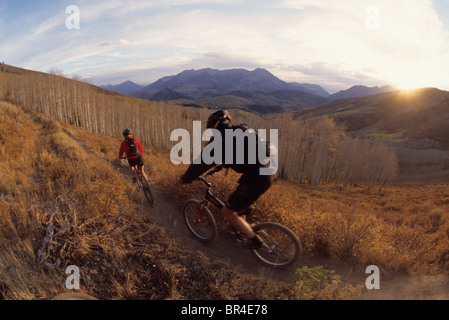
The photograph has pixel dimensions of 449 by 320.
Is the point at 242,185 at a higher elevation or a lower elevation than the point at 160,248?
higher

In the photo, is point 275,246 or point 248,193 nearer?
point 248,193

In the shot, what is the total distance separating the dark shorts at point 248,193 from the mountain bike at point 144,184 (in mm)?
3939

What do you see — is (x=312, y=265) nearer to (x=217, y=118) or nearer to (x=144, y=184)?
(x=217, y=118)

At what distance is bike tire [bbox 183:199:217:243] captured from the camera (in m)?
4.72

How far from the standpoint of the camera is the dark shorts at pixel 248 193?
3.50 meters

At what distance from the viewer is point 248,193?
3.59 meters

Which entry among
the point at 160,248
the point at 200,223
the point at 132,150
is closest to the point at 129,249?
the point at 160,248

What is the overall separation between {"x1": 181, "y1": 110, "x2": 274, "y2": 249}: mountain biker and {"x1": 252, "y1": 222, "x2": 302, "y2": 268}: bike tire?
9.2 inches

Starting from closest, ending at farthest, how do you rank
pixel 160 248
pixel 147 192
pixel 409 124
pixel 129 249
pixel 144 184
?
pixel 129 249
pixel 160 248
pixel 147 192
pixel 144 184
pixel 409 124

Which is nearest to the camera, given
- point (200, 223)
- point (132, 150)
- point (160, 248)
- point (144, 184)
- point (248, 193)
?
point (248, 193)

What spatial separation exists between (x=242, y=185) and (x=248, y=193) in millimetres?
169

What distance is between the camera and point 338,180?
50.1 m

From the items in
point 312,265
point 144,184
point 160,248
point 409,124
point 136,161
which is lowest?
point 312,265
